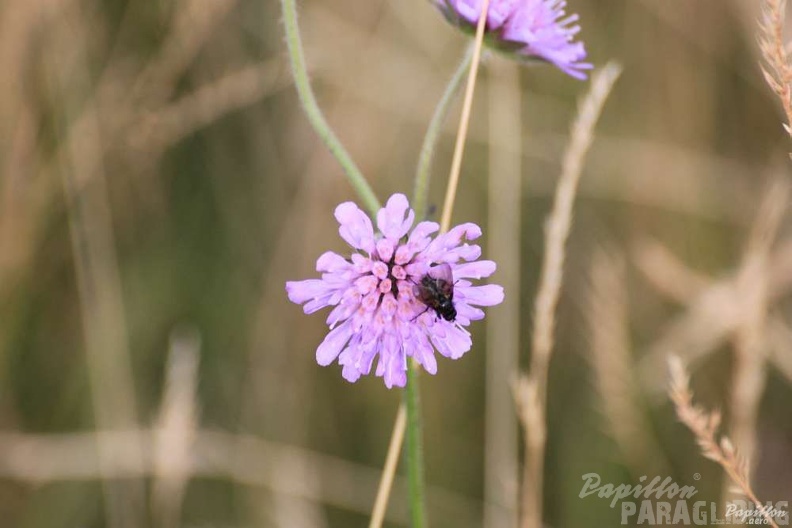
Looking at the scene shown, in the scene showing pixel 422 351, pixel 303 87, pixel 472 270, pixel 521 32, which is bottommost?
pixel 422 351

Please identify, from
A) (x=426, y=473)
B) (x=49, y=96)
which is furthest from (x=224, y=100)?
(x=426, y=473)

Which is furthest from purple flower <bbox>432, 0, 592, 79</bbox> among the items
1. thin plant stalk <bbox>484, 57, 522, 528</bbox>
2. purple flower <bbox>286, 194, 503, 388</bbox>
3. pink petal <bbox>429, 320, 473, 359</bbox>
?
thin plant stalk <bbox>484, 57, 522, 528</bbox>

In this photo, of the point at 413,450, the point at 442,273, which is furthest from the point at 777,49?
the point at 413,450

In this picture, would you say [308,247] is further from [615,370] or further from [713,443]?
[713,443]

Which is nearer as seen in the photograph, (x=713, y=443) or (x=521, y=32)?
(x=713, y=443)

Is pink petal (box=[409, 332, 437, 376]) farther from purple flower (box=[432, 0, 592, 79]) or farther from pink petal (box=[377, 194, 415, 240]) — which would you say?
purple flower (box=[432, 0, 592, 79])

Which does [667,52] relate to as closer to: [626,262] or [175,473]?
[626,262]
